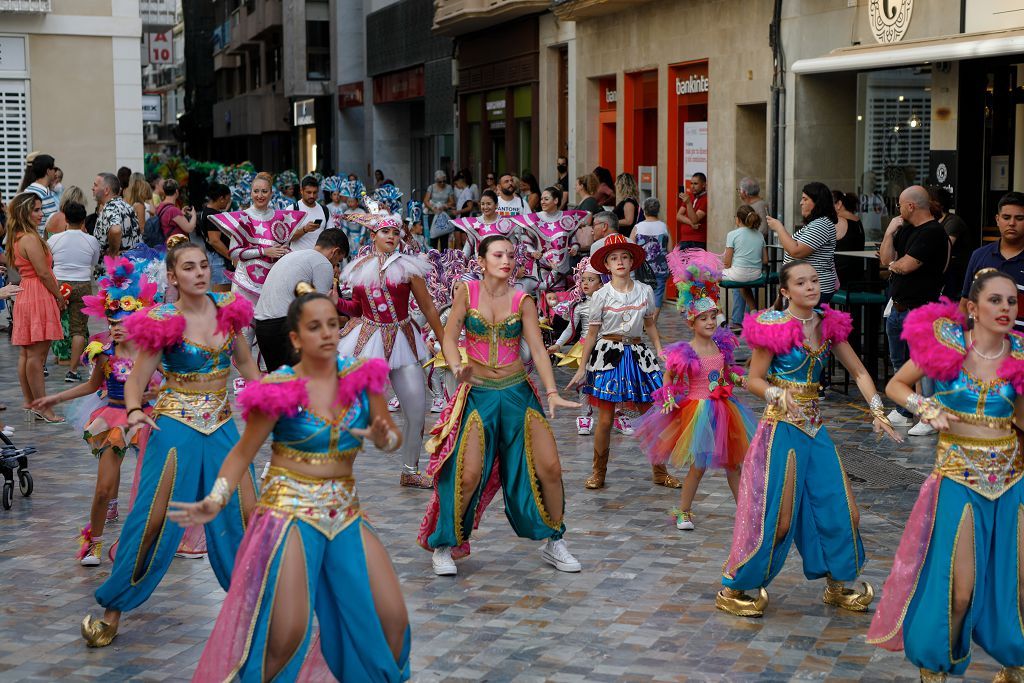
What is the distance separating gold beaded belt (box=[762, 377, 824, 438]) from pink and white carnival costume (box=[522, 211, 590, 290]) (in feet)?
25.8

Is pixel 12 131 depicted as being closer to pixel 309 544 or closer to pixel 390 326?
pixel 390 326

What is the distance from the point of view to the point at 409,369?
9.71 m

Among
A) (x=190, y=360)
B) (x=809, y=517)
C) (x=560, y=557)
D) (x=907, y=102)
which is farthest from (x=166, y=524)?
(x=907, y=102)

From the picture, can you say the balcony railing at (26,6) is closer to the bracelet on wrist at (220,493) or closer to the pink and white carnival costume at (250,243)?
the pink and white carnival costume at (250,243)

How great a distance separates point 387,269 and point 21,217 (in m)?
4.42

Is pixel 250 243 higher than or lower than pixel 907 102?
lower

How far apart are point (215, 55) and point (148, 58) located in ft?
65.2

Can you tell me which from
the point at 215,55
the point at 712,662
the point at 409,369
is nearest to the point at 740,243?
the point at 409,369

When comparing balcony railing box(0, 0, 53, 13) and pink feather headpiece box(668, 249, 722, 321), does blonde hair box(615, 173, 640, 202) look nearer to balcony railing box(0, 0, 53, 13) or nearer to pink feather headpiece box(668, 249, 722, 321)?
pink feather headpiece box(668, 249, 722, 321)

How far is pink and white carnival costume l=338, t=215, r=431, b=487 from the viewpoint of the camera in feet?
31.3

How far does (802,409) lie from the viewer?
6.88 metres

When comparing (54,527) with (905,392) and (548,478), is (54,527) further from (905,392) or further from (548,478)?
(905,392)

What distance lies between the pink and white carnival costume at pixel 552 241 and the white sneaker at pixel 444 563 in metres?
7.22

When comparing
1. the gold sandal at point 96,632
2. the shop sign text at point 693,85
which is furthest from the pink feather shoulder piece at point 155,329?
the shop sign text at point 693,85
